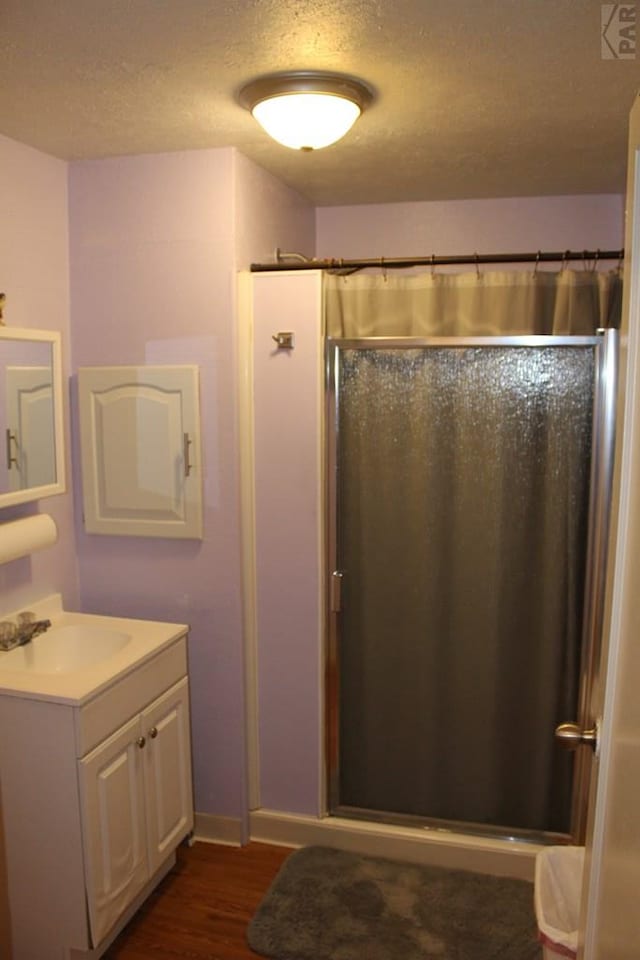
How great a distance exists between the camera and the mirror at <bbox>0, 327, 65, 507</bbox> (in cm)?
218

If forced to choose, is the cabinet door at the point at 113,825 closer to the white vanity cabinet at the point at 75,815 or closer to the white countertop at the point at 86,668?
the white vanity cabinet at the point at 75,815

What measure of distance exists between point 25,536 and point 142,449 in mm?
517

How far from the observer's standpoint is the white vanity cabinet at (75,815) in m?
1.96

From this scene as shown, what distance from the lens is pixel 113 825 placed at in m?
2.07

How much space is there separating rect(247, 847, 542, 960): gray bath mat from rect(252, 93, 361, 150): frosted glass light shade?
228 cm

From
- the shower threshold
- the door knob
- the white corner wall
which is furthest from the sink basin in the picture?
the white corner wall

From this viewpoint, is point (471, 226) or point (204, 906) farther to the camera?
point (471, 226)

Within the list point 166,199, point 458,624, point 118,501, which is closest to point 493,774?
point 458,624

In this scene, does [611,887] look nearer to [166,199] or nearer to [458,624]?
[458,624]

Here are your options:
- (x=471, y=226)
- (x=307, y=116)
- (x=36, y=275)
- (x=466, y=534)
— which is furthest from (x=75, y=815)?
(x=471, y=226)

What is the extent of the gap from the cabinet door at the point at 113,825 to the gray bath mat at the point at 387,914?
1.37ft

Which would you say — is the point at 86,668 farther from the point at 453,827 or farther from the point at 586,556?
the point at 586,556

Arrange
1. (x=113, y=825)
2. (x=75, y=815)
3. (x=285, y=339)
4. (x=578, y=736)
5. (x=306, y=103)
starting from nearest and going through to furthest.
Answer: (x=578, y=736) → (x=306, y=103) → (x=75, y=815) → (x=113, y=825) → (x=285, y=339)

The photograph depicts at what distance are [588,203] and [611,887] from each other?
9.15 feet
